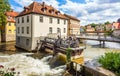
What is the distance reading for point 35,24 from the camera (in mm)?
25125

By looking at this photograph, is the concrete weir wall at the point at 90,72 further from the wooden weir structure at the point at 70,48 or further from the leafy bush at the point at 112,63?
the wooden weir structure at the point at 70,48

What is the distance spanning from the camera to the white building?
24969 millimetres

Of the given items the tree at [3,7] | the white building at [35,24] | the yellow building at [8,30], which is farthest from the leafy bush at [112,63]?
the yellow building at [8,30]

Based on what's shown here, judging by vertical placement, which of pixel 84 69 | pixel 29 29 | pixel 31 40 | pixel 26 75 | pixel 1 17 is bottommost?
pixel 26 75

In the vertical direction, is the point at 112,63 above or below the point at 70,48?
below

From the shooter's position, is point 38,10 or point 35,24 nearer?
point 35,24

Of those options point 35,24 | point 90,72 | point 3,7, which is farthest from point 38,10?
point 90,72

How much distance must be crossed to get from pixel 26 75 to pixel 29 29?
14.3 m

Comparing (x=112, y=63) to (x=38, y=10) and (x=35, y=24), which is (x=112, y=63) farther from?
(x=38, y=10)

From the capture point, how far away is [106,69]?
8.94 metres

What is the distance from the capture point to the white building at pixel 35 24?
24969 millimetres

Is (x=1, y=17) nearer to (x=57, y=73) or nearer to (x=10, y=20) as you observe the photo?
(x=10, y=20)

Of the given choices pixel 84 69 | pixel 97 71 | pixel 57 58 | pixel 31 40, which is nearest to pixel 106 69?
pixel 97 71

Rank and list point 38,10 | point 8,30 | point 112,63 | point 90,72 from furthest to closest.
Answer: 1. point 8,30
2. point 38,10
3. point 90,72
4. point 112,63
